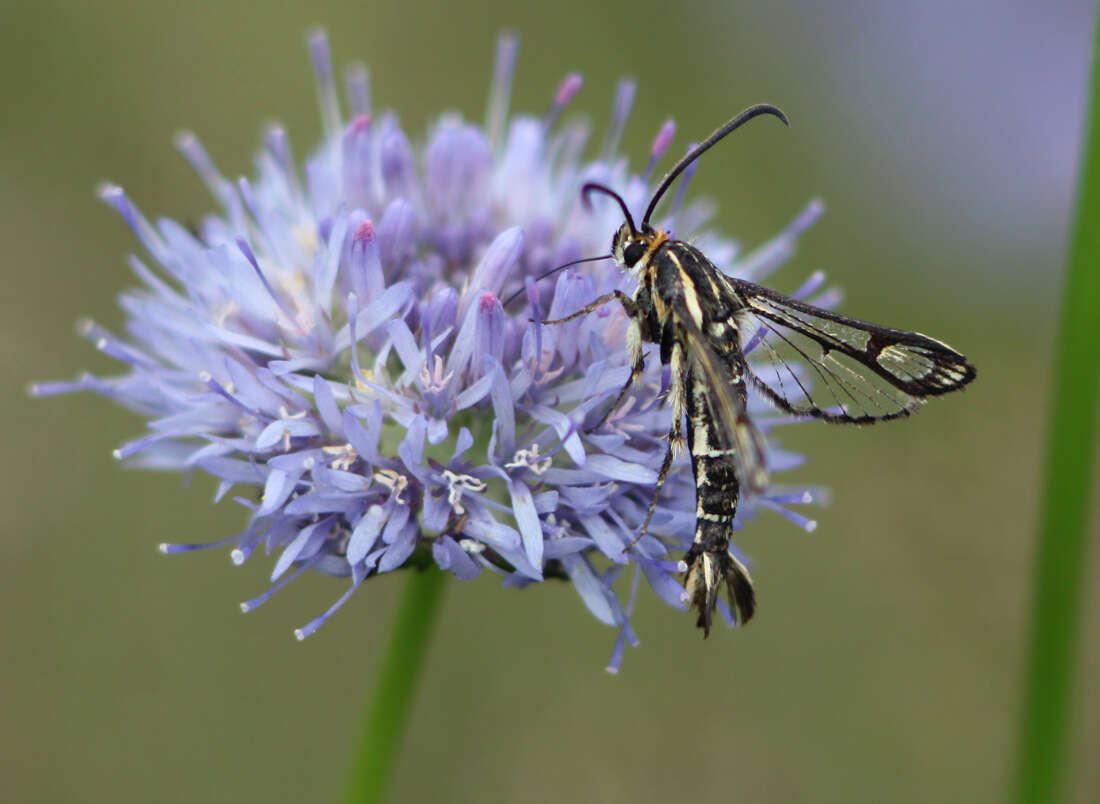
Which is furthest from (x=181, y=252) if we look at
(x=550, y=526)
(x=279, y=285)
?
(x=550, y=526)

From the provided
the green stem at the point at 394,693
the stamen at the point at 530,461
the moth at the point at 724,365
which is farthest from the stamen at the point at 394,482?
the moth at the point at 724,365

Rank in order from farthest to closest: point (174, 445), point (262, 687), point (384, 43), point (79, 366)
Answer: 1. point (384, 43)
2. point (79, 366)
3. point (262, 687)
4. point (174, 445)

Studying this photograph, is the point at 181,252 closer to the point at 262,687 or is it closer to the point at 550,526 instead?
the point at 550,526

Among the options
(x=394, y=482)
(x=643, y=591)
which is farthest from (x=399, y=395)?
(x=643, y=591)

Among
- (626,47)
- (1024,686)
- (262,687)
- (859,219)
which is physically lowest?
(262,687)

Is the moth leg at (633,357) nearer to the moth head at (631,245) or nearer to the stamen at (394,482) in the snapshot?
the moth head at (631,245)

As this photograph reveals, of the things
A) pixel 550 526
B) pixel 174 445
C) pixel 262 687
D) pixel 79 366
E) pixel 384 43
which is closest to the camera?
pixel 550 526

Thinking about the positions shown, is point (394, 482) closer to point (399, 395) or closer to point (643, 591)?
point (399, 395)
